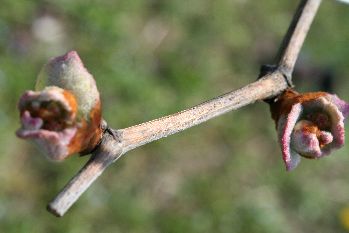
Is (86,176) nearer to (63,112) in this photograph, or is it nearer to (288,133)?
(63,112)

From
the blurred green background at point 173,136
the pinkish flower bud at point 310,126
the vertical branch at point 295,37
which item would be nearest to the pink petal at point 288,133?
the pinkish flower bud at point 310,126

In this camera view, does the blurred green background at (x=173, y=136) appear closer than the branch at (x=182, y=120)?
No

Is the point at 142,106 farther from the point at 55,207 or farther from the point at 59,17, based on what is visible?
the point at 55,207

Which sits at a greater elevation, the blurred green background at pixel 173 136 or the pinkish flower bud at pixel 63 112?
the blurred green background at pixel 173 136

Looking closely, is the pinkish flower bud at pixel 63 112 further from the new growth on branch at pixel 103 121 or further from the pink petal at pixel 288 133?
the pink petal at pixel 288 133

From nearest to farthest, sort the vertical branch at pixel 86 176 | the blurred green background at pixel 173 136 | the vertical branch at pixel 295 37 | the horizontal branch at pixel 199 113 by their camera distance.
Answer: the vertical branch at pixel 86 176
the horizontal branch at pixel 199 113
the vertical branch at pixel 295 37
the blurred green background at pixel 173 136

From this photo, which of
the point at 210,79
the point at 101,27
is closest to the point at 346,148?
the point at 210,79

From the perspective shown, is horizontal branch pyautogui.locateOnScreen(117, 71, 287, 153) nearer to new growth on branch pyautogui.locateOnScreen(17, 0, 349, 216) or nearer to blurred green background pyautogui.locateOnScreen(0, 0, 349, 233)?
new growth on branch pyautogui.locateOnScreen(17, 0, 349, 216)

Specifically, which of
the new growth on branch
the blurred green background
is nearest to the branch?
the new growth on branch
